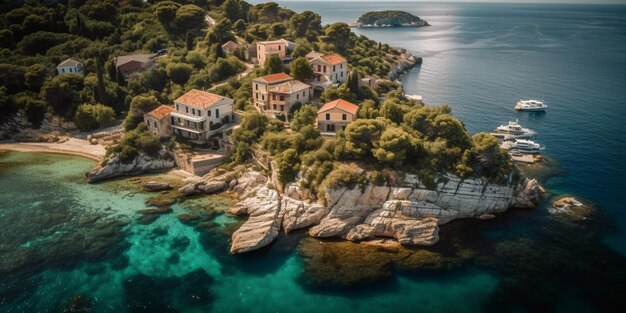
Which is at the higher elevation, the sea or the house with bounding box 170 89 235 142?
the house with bounding box 170 89 235 142

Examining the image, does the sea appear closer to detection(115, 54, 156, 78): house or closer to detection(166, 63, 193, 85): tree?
detection(166, 63, 193, 85): tree

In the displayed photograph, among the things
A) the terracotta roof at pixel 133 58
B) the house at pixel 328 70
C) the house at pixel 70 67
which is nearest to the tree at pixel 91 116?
the house at pixel 70 67

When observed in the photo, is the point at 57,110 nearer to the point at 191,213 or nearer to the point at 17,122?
the point at 17,122

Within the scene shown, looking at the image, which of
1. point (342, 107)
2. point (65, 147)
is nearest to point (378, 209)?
point (342, 107)

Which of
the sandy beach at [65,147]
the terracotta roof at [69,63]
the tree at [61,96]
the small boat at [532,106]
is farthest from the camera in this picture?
the small boat at [532,106]

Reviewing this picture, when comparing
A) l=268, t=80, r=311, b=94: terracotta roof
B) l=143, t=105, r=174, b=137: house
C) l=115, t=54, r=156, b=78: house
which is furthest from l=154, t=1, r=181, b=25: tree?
l=268, t=80, r=311, b=94: terracotta roof

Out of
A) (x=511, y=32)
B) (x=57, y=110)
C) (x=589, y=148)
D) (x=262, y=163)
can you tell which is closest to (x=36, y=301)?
(x=262, y=163)

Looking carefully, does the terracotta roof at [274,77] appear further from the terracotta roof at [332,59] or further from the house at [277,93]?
the terracotta roof at [332,59]
